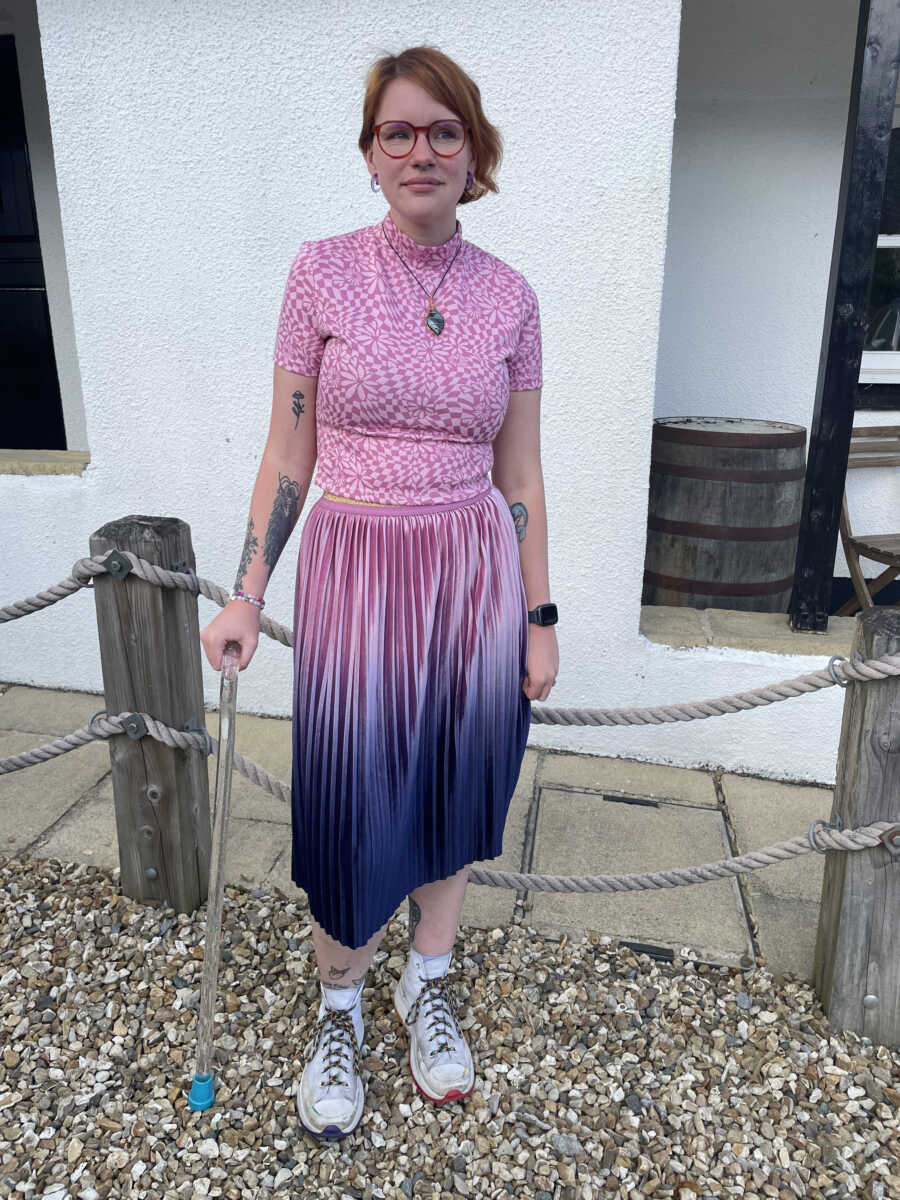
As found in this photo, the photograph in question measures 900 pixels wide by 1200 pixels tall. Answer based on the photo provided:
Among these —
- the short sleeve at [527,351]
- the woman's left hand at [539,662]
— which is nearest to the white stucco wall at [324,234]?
the short sleeve at [527,351]

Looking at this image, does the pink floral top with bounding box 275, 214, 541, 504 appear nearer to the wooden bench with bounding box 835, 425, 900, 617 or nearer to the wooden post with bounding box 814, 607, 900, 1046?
the wooden post with bounding box 814, 607, 900, 1046

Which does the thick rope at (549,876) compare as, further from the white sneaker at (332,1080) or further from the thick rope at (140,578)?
the white sneaker at (332,1080)

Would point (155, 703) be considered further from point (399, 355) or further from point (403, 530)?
point (399, 355)

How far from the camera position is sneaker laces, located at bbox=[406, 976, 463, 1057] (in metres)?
1.88

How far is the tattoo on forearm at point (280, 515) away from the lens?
1624 mm

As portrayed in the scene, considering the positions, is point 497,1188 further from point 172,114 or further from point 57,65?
point 57,65

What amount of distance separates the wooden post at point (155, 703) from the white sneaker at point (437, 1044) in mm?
761

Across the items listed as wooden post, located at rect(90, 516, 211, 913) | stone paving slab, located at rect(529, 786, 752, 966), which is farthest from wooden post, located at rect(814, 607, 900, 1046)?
wooden post, located at rect(90, 516, 211, 913)

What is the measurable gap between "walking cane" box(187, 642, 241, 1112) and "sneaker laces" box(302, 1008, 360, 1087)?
0.75 feet

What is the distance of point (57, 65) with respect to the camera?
2965 mm

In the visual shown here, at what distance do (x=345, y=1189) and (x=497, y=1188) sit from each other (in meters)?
0.30

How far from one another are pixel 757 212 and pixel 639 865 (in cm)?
319

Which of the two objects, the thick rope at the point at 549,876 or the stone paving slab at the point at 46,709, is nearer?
the thick rope at the point at 549,876

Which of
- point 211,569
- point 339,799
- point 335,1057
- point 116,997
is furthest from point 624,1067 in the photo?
point 211,569
